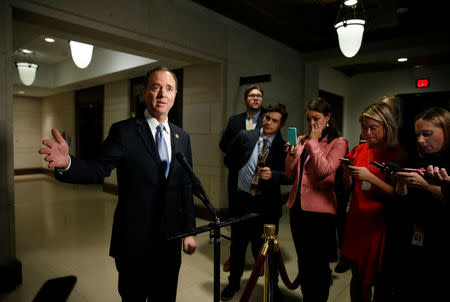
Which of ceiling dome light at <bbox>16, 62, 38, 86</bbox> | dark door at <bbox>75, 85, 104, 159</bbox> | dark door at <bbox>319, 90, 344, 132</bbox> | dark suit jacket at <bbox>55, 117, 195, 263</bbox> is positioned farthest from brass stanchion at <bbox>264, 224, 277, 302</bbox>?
dark door at <bbox>75, 85, 104, 159</bbox>

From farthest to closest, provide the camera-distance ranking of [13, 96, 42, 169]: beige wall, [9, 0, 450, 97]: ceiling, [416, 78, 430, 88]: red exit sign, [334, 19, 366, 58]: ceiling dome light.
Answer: [13, 96, 42, 169]: beige wall → [416, 78, 430, 88]: red exit sign → [9, 0, 450, 97]: ceiling → [334, 19, 366, 58]: ceiling dome light

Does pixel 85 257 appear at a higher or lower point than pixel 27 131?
lower

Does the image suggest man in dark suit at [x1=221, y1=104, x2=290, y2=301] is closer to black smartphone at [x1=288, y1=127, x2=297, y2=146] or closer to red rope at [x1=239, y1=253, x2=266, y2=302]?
black smartphone at [x1=288, y1=127, x2=297, y2=146]

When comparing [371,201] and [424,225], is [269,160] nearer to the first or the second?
[371,201]

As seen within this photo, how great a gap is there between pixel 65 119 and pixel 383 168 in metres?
9.63

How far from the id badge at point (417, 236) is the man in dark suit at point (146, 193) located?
3.90ft

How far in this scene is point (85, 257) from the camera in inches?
123

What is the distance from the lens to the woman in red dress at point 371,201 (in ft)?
5.46

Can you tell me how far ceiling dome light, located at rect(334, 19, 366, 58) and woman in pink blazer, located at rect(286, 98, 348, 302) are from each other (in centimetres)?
177

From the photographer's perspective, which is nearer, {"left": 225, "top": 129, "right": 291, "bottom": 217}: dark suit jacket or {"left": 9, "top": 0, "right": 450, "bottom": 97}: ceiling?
{"left": 225, "top": 129, "right": 291, "bottom": 217}: dark suit jacket

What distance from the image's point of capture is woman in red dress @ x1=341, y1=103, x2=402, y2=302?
1.67 metres

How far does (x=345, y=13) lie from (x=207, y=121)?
8.48 feet

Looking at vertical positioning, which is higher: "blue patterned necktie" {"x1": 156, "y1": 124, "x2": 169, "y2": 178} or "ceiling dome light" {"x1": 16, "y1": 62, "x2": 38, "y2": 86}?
"ceiling dome light" {"x1": 16, "y1": 62, "x2": 38, "y2": 86}

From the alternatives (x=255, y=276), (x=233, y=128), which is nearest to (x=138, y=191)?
(x=255, y=276)
